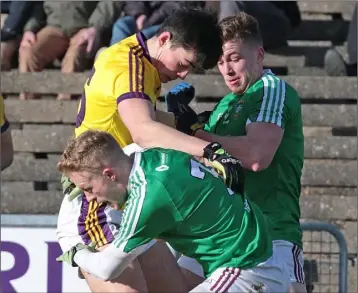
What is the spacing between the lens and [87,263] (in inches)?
155

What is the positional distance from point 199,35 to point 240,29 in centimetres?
51

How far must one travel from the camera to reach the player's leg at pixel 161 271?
4602 mm

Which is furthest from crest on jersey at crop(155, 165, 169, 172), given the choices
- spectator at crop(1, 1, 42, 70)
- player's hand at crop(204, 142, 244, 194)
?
spectator at crop(1, 1, 42, 70)

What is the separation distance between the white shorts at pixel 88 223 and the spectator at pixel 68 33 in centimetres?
470

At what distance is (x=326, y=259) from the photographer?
6.53 meters

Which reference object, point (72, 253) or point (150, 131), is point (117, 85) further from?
point (72, 253)

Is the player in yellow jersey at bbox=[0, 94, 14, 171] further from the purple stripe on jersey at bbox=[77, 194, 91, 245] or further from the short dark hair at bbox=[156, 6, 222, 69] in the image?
the short dark hair at bbox=[156, 6, 222, 69]

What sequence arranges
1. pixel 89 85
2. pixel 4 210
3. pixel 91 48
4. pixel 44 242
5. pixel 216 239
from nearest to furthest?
pixel 216 239 < pixel 89 85 < pixel 44 242 < pixel 4 210 < pixel 91 48

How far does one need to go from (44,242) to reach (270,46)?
3.78 metres

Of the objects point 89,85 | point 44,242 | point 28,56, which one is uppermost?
point 89,85

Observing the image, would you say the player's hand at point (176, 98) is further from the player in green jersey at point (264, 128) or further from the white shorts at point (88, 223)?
the white shorts at point (88, 223)

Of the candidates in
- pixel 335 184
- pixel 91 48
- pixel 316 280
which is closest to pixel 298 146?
pixel 316 280

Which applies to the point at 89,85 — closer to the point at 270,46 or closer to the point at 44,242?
the point at 44,242

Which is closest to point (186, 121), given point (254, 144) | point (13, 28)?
point (254, 144)
